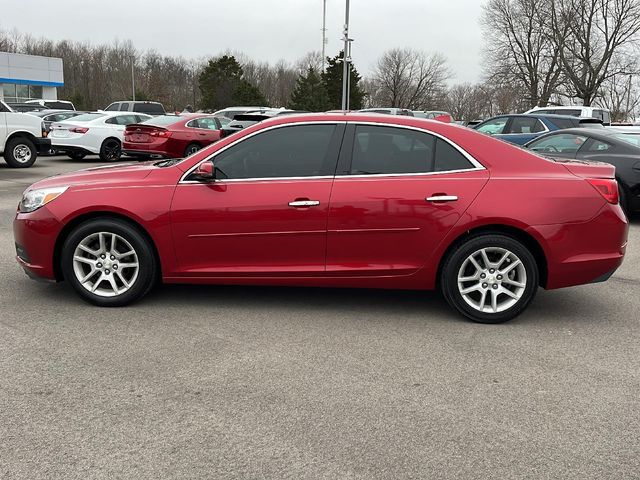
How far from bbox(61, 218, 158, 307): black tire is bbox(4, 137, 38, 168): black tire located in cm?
1277

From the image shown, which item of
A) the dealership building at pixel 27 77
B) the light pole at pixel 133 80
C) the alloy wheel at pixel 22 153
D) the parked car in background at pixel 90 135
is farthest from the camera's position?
the light pole at pixel 133 80

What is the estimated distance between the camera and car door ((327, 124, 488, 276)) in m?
4.56

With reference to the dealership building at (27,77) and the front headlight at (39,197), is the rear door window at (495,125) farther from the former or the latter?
the dealership building at (27,77)

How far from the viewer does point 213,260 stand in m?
4.74

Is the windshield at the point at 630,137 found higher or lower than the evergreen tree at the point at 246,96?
lower

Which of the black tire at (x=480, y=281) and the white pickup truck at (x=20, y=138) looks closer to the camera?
the black tire at (x=480, y=281)

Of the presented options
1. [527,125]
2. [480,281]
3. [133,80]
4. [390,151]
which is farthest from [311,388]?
[133,80]

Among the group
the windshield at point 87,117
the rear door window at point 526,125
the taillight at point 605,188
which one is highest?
the windshield at point 87,117

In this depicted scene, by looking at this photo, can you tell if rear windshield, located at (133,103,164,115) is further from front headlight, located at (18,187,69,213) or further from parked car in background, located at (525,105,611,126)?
front headlight, located at (18,187,69,213)

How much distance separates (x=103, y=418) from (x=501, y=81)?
58.4m

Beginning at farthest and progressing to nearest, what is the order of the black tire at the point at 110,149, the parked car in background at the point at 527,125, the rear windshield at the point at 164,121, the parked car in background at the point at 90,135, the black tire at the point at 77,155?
the black tire at the point at 77,155
the black tire at the point at 110,149
the parked car in background at the point at 90,135
the rear windshield at the point at 164,121
the parked car in background at the point at 527,125

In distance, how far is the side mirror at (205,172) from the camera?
463 cm

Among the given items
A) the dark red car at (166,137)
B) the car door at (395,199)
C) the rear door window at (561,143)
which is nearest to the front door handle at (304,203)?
the car door at (395,199)

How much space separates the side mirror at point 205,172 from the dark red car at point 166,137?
11899 mm
